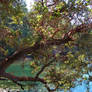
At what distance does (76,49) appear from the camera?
3.32 metres

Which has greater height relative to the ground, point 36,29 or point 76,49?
point 36,29

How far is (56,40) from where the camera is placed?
2895mm

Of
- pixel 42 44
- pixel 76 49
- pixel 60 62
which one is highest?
pixel 42 44

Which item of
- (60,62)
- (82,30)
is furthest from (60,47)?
(82,30)

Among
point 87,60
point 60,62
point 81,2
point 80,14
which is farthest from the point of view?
point 60,62

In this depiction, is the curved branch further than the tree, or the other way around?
the curved branch

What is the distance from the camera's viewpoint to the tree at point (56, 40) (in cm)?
254

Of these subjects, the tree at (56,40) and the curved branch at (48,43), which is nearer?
the tree at (56,40)

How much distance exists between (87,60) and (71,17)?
930mm

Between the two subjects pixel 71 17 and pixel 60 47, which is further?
pixel 60 47

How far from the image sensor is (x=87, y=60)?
9.99ft

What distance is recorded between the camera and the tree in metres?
2.54

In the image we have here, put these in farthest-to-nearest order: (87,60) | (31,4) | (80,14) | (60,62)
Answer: (60,62) → (87,60) → (31,4) → (80,14)

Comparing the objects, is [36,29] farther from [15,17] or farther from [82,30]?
[82,30]
